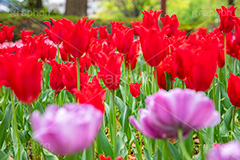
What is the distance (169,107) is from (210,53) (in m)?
0.26

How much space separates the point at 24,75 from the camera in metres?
0.73

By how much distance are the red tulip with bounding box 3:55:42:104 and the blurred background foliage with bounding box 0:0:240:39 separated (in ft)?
22.2

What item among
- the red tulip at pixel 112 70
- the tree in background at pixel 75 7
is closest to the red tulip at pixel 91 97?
the red tulip at pixel 112 70

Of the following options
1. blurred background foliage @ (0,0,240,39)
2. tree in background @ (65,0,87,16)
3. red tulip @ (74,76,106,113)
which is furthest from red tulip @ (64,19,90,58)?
tree in background @ (65,0,87,16)

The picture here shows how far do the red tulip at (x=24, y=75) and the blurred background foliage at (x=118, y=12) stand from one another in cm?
678

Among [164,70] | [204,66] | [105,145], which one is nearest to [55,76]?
[105,145]

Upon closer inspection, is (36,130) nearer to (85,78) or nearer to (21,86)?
(21,86)

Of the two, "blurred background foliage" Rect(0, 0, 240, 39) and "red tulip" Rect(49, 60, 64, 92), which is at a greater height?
"blurred background foliage" Rect(0, 0, 240, 39)

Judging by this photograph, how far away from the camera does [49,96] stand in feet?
8.07

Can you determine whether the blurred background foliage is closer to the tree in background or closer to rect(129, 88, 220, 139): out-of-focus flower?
the tree in background

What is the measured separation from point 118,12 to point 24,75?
29.8m

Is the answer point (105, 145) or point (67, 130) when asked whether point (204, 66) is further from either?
point (105, 145)

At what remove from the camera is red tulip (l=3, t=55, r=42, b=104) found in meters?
0.72

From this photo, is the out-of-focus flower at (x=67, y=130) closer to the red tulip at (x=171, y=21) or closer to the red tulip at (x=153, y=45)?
the red tulip at (x=153, y=45)
